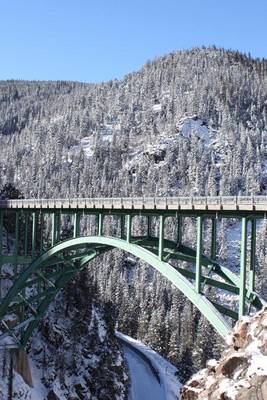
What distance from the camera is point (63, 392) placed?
49469 millimetres

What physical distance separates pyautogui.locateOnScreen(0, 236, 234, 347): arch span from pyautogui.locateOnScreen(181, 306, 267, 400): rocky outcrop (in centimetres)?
446

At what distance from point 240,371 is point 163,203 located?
49.6 ft

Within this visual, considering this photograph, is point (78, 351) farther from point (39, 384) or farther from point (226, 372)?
point (226, 372)

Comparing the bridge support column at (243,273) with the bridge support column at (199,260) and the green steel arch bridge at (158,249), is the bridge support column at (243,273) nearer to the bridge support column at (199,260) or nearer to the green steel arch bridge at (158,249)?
the green steel arch bridge at (158,249)

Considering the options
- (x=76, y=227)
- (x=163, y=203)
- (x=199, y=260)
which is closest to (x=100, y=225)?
(x=76, y=227)

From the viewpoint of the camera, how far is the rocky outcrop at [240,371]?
16.8 m

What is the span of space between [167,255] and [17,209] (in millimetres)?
21930

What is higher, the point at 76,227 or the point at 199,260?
the point at 76,227

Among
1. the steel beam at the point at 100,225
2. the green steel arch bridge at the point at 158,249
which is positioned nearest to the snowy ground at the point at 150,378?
the green steel arch bridge at the point at 158,249

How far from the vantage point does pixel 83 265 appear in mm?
41031

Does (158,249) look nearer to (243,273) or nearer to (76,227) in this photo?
(243,273)

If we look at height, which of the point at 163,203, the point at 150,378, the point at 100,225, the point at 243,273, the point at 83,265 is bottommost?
the point at 150,378

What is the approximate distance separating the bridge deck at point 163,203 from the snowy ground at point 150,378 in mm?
29912

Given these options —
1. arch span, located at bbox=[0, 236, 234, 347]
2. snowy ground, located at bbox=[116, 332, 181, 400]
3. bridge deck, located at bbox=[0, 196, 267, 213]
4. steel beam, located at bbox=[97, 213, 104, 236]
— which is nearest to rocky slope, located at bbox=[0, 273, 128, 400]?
snowy ground, located at bbox=[116, 332, 181, 400]
